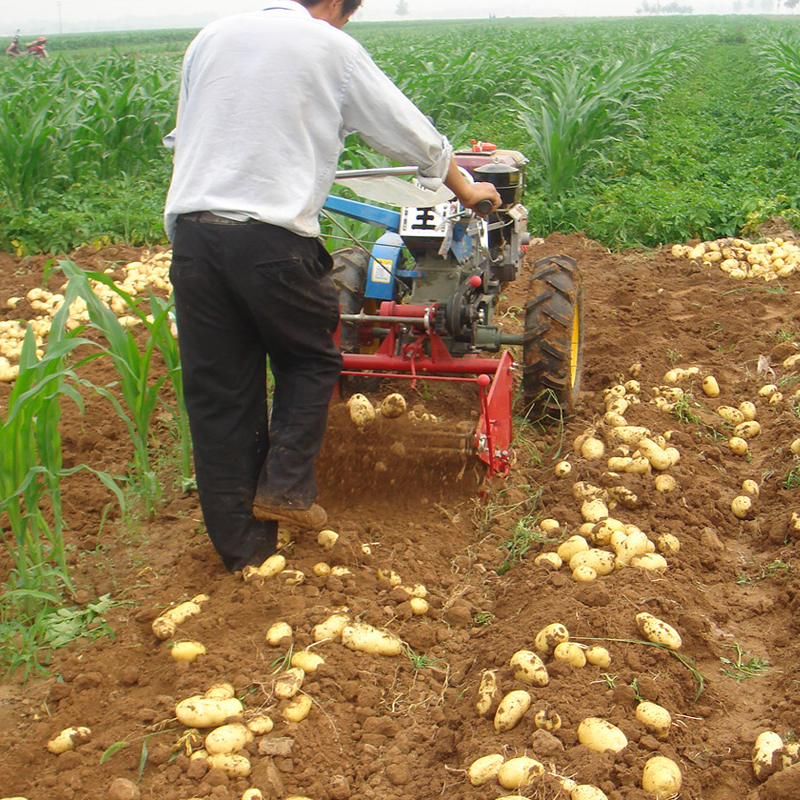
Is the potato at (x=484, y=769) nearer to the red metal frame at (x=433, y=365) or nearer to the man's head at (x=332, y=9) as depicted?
the red metal frame at (x=433, y=365)

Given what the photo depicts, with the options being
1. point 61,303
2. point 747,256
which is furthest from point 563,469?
point 747,256

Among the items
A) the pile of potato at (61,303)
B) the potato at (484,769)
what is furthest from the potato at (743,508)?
the pile of potato at (61,303)

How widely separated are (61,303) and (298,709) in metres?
3.34

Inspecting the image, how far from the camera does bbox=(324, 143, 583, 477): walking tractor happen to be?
360 cm

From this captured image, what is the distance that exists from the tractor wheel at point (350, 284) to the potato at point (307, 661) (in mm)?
1616

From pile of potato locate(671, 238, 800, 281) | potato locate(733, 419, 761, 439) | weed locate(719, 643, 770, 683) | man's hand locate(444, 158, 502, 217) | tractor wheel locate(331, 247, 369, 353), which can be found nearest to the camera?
weed locate(719, 643, 770, 683)

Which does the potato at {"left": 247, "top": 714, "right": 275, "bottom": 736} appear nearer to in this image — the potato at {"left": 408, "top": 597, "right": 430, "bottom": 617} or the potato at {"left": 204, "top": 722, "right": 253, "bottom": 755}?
the potato at {"left": 204, "top": 722, "right": 253, "bottom": 755}

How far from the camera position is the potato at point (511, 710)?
2.34 meters

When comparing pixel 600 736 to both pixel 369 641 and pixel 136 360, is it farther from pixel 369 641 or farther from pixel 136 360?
pixel 136 360

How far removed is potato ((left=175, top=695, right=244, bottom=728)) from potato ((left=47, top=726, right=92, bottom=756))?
0.86ft

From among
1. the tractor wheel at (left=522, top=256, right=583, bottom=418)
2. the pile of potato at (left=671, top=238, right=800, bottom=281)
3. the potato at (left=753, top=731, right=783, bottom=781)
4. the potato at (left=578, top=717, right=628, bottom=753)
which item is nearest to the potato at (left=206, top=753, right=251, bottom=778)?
the potato at (left=578, top=717, right=628, bottom=753)

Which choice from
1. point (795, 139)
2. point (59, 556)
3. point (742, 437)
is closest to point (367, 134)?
point (59, 556)

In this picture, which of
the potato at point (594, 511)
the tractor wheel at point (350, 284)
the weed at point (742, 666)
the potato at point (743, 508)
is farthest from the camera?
the tractor wheel at point (350, 284)

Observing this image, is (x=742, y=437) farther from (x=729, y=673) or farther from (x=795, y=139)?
(x=795, y=139)
